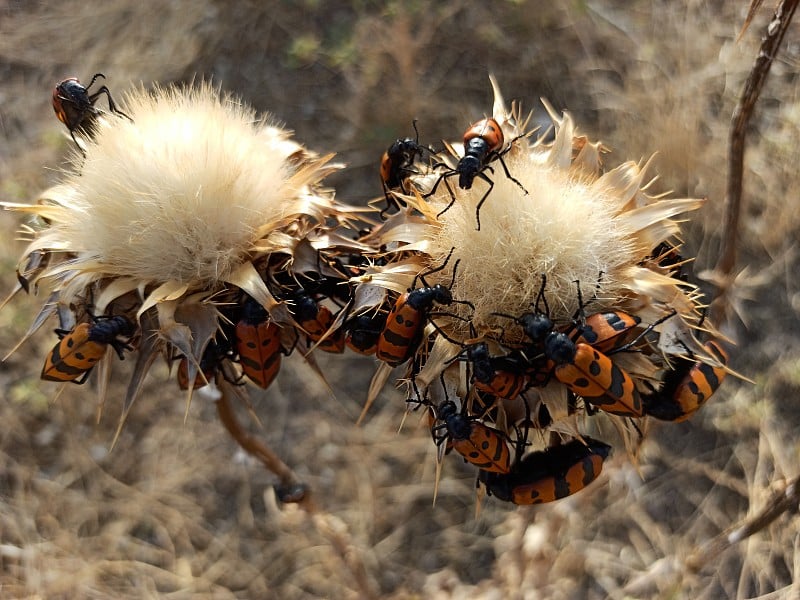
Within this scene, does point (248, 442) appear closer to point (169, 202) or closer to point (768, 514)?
point (169, 202)

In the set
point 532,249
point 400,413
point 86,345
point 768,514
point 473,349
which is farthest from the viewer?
point 400,413

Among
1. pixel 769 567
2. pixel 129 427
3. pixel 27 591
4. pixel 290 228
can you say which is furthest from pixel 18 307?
pixel 769 567

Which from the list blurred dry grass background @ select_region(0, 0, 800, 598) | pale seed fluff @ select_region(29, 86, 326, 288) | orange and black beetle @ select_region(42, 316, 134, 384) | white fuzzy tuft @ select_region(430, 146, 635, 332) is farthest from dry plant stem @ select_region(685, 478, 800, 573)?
orange and black beetle @ select_region(42, 316, 134, 384)

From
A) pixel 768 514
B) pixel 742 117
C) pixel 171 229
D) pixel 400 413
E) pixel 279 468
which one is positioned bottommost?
pixel 400 413

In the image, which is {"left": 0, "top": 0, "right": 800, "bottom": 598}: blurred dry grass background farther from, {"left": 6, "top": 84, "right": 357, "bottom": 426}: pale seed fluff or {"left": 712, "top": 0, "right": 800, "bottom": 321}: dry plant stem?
{"left": 6, "top": 84, "right": 357, "bottom": 426}: pale seed fluff

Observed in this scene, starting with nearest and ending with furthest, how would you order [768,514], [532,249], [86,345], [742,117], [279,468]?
[532,249], [86,345], [742,117], [768,514], [279,468]

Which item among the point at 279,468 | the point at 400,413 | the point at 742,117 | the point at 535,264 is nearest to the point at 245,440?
the point at 279,468

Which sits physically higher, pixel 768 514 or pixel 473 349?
pixel 473 349
